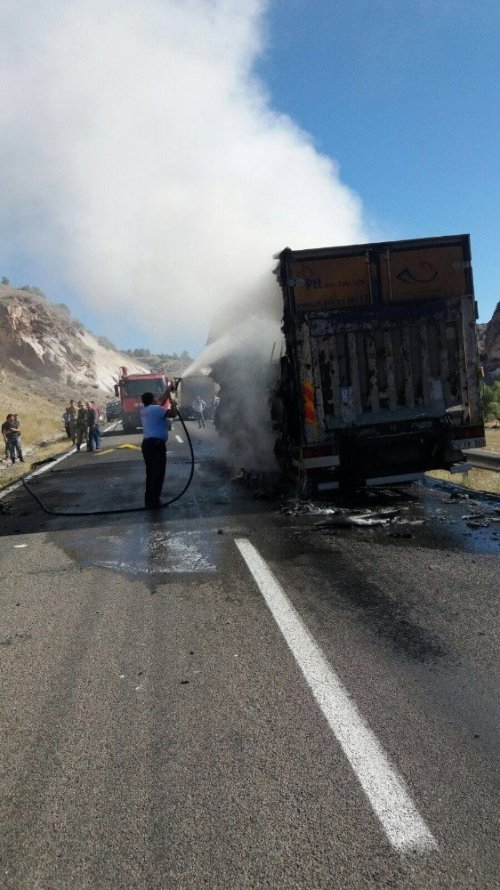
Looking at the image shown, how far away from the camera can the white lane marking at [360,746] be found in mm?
2430

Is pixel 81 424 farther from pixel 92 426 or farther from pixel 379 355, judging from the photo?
pixel 379 355

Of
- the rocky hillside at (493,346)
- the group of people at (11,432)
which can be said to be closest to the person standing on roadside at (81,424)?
the group of people at (11,432)

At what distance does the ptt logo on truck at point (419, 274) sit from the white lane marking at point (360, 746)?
16.9ft

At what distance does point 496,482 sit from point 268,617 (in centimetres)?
683

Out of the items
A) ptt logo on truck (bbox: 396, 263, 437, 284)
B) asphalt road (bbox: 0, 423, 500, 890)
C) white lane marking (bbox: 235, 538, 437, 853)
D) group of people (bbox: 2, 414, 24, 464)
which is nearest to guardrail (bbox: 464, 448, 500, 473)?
ptt logo on truck (bbox: 396, 263, 437, 284)

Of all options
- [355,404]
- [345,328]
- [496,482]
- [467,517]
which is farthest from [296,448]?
[496,482]

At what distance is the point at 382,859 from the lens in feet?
7.53

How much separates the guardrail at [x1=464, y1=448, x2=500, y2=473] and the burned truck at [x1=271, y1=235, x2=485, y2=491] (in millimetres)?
1286

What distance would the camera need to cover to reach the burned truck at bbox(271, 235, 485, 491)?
8.38m

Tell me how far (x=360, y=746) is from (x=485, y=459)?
7.68 metres

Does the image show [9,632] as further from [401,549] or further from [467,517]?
[467,517]

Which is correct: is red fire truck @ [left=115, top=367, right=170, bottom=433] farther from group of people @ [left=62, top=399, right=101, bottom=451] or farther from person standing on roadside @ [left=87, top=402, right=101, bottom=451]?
person standing on roadside @ [left=87, top=402, right=101, bottom=451]

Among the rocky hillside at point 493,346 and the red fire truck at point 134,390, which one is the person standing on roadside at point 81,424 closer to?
the red fire truck at point 134,390

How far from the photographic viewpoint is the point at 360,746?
9.83ft
